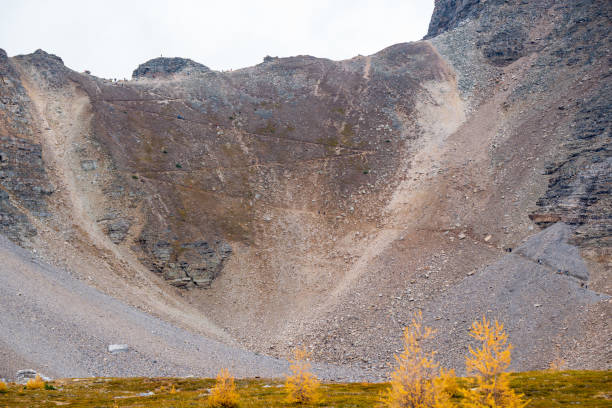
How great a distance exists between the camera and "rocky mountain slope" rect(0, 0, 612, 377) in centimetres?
3953

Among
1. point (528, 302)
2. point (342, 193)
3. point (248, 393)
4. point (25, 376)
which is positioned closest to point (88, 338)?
point (25, 376)

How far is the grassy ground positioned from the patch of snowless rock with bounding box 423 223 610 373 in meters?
8.04

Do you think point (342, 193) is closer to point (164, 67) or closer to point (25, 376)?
point (25, 376)

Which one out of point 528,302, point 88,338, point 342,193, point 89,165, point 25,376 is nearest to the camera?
point 25,376

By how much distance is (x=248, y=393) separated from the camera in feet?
76.6

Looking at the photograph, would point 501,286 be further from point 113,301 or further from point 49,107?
point 49,107

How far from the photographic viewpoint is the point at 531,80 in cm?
6612

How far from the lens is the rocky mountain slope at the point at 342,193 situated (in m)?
39.5

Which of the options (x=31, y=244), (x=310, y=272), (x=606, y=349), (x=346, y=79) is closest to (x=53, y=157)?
(x=31, y=244)

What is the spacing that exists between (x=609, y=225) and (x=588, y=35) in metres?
40.3

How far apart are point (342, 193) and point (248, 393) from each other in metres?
40.5

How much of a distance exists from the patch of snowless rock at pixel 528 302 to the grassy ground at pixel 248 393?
804 centimetres

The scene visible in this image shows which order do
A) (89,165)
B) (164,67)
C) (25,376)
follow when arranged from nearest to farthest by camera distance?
(25,376), (89,165), (164,67)

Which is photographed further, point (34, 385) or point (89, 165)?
point (89, 165)
